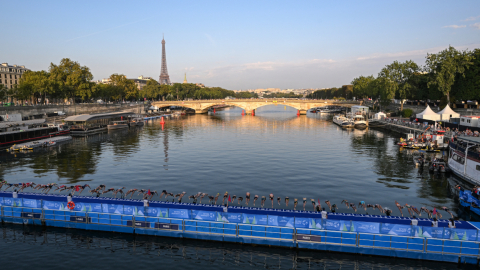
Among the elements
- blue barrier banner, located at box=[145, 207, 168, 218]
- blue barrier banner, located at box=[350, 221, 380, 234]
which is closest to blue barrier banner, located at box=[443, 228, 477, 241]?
blue barrier banner, located at box=[350, 221, 380, 234]

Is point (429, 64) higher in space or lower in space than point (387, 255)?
higher

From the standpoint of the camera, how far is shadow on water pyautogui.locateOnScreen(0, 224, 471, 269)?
22578 millimetres

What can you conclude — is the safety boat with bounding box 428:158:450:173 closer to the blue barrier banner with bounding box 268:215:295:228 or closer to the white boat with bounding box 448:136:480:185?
Result: the white boat with bounding box 448:136:480:185

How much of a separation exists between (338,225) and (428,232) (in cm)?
603

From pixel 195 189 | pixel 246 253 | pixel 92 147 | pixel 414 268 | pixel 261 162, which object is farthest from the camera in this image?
pixel 92 147

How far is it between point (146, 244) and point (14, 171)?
35849 mm

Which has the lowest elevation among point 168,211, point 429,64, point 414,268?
point 414,268

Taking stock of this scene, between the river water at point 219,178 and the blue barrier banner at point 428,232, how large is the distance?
1912mm

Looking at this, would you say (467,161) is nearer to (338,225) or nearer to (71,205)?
(338,225)

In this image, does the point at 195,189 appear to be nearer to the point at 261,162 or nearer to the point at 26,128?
the point at 261,162

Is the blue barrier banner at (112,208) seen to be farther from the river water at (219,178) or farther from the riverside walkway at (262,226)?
the river water at (219,178)

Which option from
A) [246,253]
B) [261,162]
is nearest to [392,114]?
[261,162]

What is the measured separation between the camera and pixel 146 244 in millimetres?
25828

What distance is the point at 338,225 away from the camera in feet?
77.8
